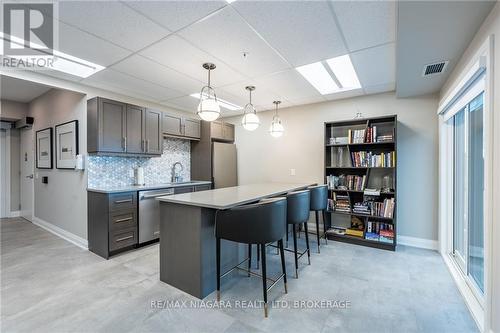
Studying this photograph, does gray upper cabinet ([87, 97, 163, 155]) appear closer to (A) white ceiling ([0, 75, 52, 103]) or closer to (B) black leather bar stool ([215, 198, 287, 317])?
(A) white ceiling ([0, 75, 52, 103])

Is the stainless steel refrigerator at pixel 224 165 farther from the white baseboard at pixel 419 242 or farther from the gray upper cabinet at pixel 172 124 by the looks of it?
the white baseboard at pixel 419 242

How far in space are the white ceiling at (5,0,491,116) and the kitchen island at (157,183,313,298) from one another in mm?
1558

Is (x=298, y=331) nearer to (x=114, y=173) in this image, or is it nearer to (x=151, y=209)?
(x=151, y=209)

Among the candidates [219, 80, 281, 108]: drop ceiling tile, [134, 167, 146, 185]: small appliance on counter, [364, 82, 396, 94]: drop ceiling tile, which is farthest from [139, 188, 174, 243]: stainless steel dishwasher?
[364, 82, 396, 94]: drop ceiling tile

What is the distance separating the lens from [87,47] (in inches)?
93.7

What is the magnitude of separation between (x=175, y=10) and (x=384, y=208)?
3.63 m

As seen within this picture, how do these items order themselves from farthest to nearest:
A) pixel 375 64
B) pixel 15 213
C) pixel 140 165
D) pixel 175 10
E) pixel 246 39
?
1. pixel 15 213
2. pixel 140 165
3. pixel 375 64
4. pixel 246 39
5. pixel 175 10

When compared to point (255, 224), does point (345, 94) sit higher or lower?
higher

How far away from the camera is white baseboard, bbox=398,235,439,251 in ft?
11.3

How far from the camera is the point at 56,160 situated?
13.6 feet

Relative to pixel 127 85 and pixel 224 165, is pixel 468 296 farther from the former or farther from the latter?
pixel 127 85

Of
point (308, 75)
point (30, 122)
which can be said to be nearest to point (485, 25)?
point (308, 75)

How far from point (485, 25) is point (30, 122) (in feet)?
23.3

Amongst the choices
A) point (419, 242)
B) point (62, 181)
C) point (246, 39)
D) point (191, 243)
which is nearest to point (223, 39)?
point (246, 39)
